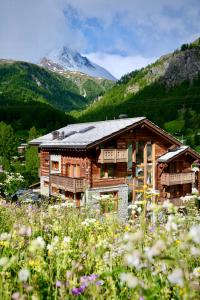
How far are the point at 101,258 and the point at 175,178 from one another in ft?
98.2

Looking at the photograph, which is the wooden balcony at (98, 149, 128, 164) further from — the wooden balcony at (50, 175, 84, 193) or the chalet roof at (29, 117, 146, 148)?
the wooden balcony at (50, 175, 84, 193)

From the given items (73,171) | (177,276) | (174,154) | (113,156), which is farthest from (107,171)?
(177,276)

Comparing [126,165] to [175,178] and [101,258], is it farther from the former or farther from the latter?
[101,258]

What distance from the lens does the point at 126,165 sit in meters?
32.4

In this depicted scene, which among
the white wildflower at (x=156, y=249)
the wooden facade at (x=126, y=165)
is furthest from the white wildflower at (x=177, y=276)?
the wooden facade at (x=126, y=165)

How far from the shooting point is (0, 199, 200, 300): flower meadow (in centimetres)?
249

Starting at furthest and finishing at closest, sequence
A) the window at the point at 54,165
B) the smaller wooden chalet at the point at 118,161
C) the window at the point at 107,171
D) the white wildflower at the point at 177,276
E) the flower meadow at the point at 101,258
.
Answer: the window at the point at 54,165 → the window at the point at 107,171 → the smaller wooden chalet at the point at 118,161 → the flower meadow at the point at 101,258 → the white wildflower at the point at 177,276

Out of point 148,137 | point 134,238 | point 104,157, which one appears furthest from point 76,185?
point 134,238

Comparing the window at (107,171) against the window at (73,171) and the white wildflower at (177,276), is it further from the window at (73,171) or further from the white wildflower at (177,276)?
the white wildflower at (177,276)

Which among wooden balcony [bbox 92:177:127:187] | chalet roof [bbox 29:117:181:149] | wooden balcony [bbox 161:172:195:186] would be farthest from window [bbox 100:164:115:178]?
wooden balcony [bbox 161:172:195:186]

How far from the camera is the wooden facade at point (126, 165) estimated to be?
1208 inches

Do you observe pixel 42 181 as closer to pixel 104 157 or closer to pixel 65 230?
pixel 104 157

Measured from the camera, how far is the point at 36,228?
6867mm

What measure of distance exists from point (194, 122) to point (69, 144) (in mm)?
146441
